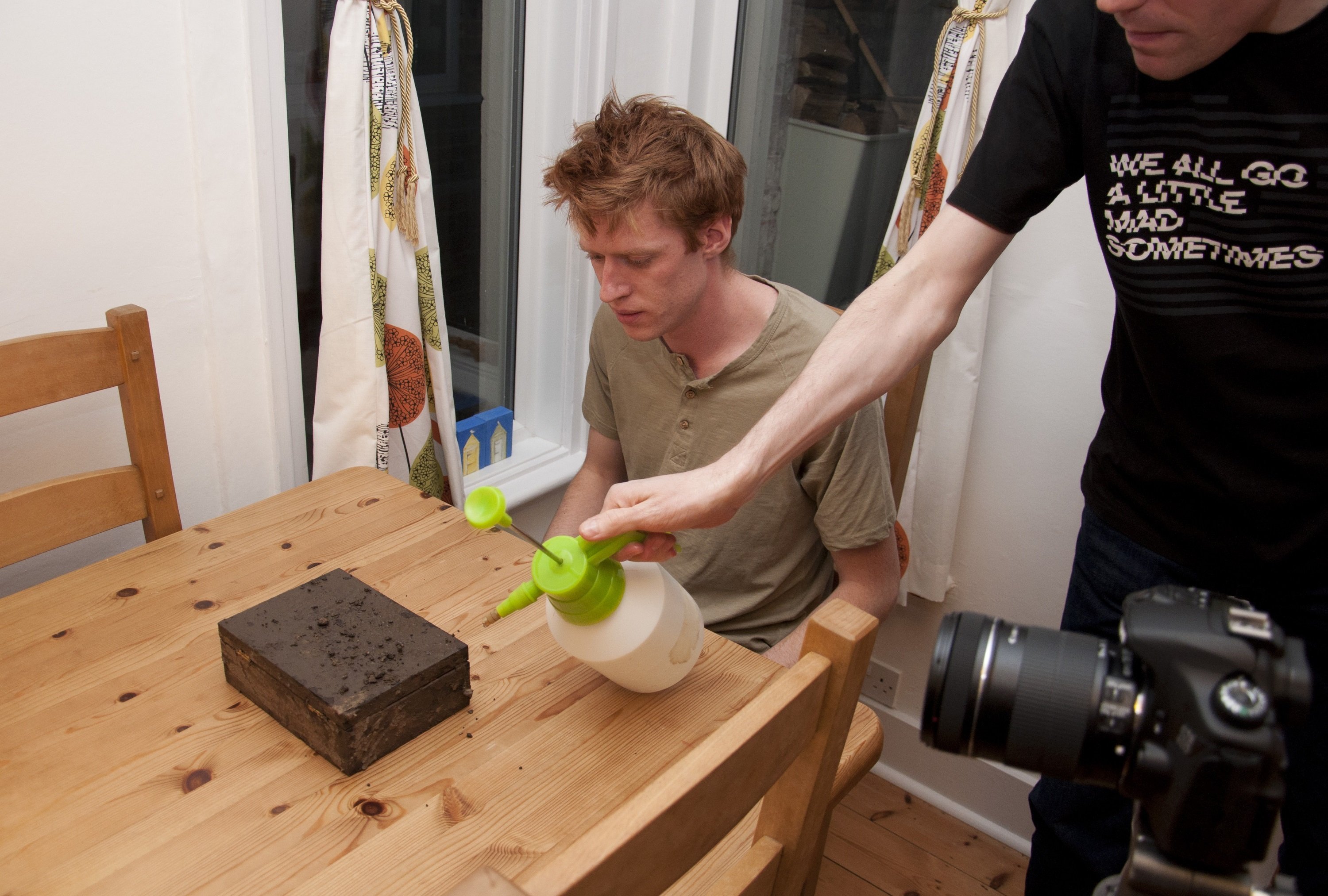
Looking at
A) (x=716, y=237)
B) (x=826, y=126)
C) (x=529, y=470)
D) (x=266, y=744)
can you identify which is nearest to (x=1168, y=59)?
(x=716, y=237)

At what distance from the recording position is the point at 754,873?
2.33ft

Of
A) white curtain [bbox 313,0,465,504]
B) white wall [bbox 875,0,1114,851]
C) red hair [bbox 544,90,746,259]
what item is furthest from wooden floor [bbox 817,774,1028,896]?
red hair [bbox 544,90,746,259]

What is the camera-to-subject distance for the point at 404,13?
4.87 feet

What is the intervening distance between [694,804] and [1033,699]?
9.2 inches

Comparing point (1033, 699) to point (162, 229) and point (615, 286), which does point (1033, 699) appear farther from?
point (162, 229)

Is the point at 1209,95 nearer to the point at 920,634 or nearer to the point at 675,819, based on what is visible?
the point at 675,819

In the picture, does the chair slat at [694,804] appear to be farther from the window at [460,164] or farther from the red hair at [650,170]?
the window at [460,164]

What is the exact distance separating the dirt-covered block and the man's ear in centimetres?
65

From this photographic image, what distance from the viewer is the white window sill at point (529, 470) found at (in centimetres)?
205

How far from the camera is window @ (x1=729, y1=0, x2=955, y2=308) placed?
1939 millimetres

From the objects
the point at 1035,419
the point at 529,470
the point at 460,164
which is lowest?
the point at 529,470

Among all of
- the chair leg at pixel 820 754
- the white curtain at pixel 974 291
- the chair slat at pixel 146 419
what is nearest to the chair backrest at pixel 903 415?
the white curtain at pixel 974 291

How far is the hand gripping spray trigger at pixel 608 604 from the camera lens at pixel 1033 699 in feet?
1.07

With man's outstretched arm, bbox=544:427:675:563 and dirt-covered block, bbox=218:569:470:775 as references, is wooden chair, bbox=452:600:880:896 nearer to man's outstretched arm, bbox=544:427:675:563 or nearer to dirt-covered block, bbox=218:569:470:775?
dirt-covered block, bbox=218:569:470:775
